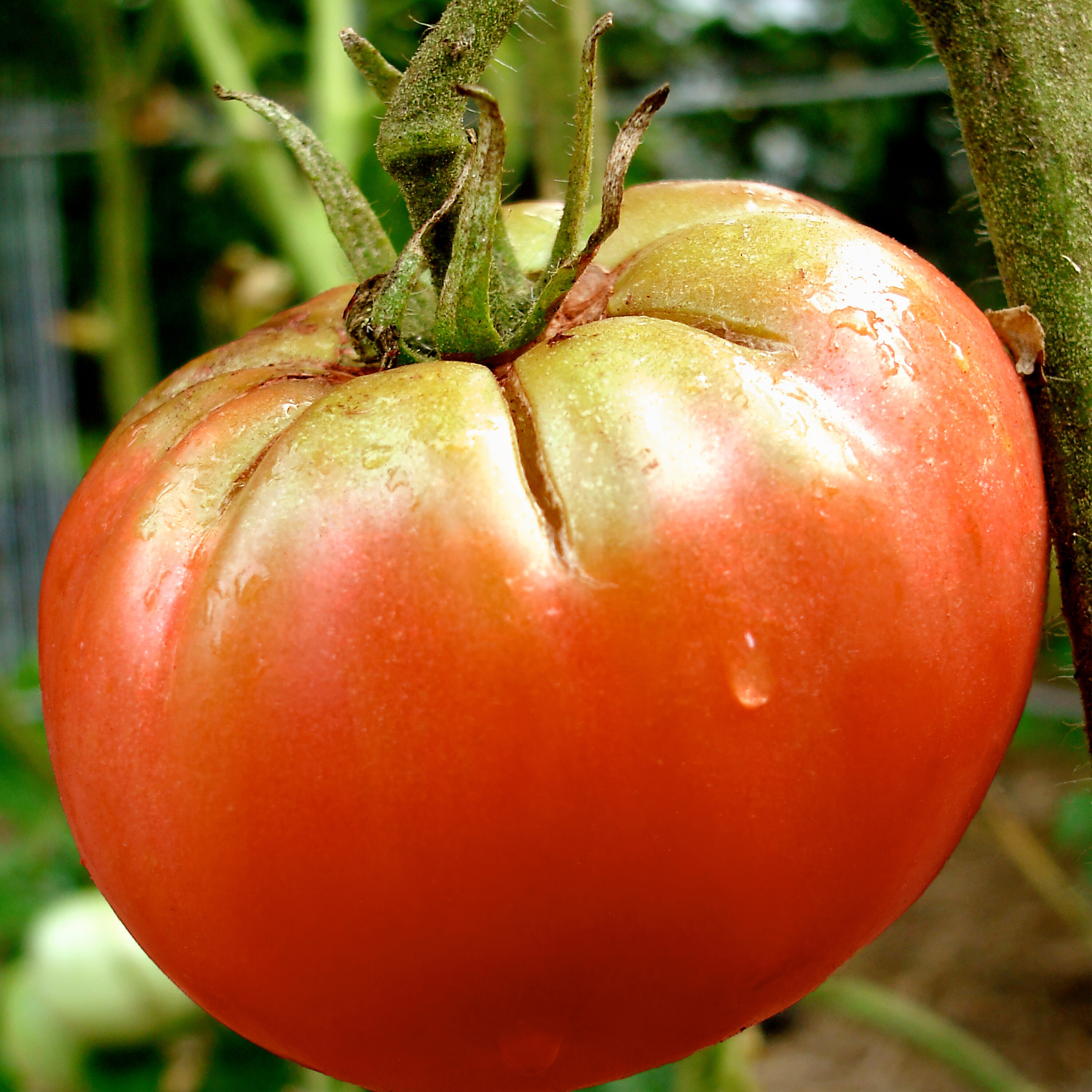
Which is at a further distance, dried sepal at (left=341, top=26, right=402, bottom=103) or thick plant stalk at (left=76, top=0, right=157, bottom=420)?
thick plant stalk at (left=76, top=0, right=157, bottom=420)

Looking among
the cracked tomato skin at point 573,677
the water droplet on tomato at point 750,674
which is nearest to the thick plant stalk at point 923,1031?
the cracked tomato skin at point 573,677

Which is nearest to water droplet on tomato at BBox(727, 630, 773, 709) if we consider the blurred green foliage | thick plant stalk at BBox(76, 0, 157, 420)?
the blurred green foliage

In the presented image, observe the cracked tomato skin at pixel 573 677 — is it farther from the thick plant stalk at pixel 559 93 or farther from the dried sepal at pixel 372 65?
the thick plant stalk at pixel 559 93

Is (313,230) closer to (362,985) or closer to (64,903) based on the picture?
(64,903)

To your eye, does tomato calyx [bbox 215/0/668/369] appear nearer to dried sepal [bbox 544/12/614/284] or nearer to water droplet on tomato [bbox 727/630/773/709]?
dried sepal [bbox 544/12/614/284]

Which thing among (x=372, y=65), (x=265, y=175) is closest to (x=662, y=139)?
(x=265, y=175)

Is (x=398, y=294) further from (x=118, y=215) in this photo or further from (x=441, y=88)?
(x=118, y=215)

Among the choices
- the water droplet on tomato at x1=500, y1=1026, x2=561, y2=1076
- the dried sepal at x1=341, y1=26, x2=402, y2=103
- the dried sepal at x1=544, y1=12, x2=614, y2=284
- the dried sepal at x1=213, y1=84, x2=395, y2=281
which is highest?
the dried sepal at x1=341, y1=26, x2=402, y2=103
